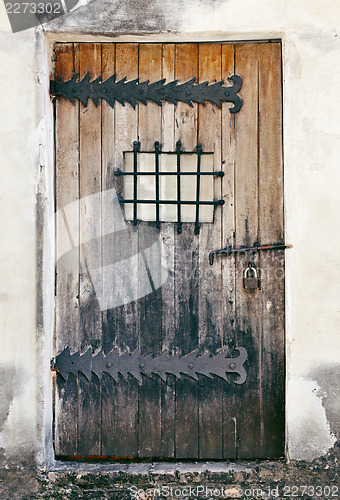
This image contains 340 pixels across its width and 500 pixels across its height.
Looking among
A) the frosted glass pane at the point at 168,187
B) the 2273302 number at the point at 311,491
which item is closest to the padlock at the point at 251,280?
the frosted glass pane at the point at 168,187

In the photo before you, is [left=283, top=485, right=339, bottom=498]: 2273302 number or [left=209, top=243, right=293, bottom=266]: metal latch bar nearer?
[left=283, top=485, right=339, bottom=498]: 2273302 number

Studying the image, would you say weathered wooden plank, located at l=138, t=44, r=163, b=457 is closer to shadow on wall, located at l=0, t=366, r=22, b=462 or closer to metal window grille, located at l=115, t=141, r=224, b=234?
metal window grille, located at l=115, t=141, r=224, b=234

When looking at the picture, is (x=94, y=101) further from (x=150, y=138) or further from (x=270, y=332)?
(x=270, y=332)

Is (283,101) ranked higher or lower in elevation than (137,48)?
lower

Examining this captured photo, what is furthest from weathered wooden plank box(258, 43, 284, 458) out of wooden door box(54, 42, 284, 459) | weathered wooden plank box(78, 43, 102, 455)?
weathered wooden plank box(78, 43, 102, 455)

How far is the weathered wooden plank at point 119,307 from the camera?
278 cm

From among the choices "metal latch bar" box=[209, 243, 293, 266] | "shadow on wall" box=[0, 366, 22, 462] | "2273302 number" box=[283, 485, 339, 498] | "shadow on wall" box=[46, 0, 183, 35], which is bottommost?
"2273302 number" box=[283, 485, 339, 498]

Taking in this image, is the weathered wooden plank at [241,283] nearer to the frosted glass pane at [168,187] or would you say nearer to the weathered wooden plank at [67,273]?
the frosted glass pane at [168,187]

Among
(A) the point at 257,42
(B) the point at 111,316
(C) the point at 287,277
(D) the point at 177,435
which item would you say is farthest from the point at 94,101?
(D) the point at 177,435

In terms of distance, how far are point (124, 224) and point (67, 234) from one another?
1.06 feet

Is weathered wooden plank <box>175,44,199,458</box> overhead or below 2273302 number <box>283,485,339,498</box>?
overhead

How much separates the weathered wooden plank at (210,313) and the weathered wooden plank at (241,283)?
10 centimetres

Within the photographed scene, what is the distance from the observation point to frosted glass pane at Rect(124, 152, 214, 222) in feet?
9.09

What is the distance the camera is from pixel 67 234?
280 centimetres
